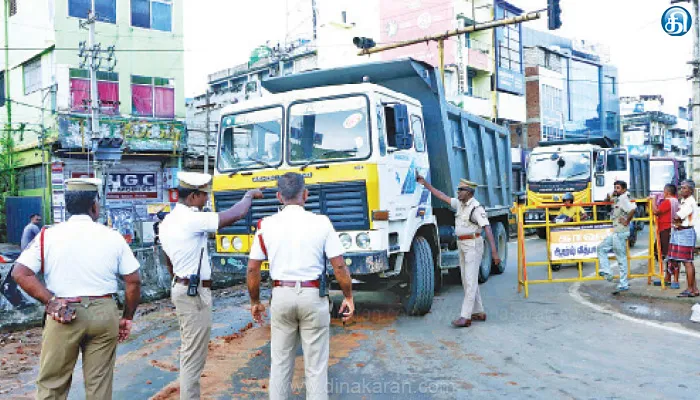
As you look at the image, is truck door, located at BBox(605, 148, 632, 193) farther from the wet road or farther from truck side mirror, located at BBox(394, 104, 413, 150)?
truck side mirror, located at BBox(394, 104, 413, 150)

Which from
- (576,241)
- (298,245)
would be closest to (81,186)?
(298,245)

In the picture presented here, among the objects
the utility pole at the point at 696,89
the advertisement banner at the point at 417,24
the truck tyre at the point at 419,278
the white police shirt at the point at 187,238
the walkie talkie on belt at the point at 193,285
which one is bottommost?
the truck tyre at the point at 419,278

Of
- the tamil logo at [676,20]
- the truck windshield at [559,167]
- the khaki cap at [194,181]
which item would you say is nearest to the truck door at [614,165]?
the truck windshield at [559,167]

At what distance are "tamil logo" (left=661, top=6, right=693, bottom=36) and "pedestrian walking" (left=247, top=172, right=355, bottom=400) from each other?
12631 mm

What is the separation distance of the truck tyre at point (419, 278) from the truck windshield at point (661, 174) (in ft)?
76.9

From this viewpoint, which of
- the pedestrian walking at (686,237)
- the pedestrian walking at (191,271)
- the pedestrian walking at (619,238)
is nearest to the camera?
the pedestrian walking at (191,271)

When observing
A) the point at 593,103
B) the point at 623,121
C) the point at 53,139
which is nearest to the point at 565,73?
the point at 593,103

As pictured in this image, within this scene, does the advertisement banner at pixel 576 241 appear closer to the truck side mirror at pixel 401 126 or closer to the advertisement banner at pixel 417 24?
the truck side mirror at pixel 401 126

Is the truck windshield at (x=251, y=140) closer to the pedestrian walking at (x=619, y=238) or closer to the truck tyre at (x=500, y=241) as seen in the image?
the pedestrian walking at (x=619, y=238)

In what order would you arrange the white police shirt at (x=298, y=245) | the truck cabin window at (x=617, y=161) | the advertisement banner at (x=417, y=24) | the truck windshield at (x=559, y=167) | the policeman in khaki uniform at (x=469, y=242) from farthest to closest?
the advertisement banner at (x=417, y=24) → the truck cabin window at (x=617, y=161) → the truck windshield at (x=559, y=167) → the policeman in khaki uniform at (x=469, y=242) → the white police shirt at (x=298, y=245)

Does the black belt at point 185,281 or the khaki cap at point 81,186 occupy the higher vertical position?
the khaki cap at point 81,186

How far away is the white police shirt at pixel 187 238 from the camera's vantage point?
462cm

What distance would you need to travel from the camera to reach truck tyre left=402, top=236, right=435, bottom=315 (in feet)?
26.1

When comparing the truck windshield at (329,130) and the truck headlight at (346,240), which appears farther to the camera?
the truck windshield at (329,130)
